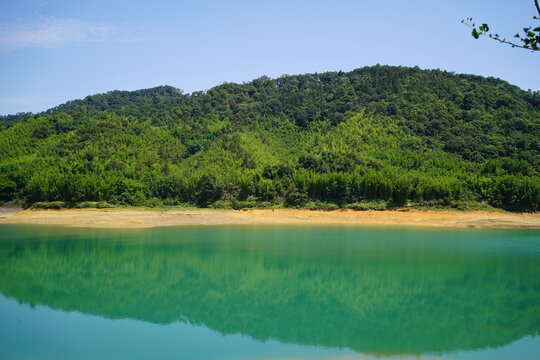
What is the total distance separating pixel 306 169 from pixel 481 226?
69.0 ft

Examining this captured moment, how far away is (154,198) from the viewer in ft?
170

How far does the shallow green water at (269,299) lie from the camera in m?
12.1

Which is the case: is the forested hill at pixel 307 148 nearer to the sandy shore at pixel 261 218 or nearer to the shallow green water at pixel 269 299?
the sandy shore at pixel 261 218

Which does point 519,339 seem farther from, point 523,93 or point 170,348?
point 523,93

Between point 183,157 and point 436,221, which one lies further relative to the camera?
point 183,157

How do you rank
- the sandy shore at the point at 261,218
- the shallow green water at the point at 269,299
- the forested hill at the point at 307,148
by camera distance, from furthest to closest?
the forested hill at the point at 307,148 < the sandy shore at the point at 261,218 < the shallow green water at the point at 269,299

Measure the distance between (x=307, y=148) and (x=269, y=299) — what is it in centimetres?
5066

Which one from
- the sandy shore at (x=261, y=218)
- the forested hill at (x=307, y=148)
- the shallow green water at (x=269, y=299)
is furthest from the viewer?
the forested hill at (x=307, y=148)

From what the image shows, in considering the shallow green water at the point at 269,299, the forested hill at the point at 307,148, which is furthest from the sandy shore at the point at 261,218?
the shallow green water at the point at 269,299

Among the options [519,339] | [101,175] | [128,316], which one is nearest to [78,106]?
[101,175]

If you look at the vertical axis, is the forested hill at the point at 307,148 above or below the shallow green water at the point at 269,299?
above

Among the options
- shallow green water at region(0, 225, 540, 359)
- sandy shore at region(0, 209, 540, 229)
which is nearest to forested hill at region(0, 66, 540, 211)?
sandy shore at region(0, 209, 540, 229)

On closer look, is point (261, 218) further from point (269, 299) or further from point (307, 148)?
point (269, 299)

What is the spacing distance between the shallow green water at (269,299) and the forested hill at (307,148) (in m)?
19.5
